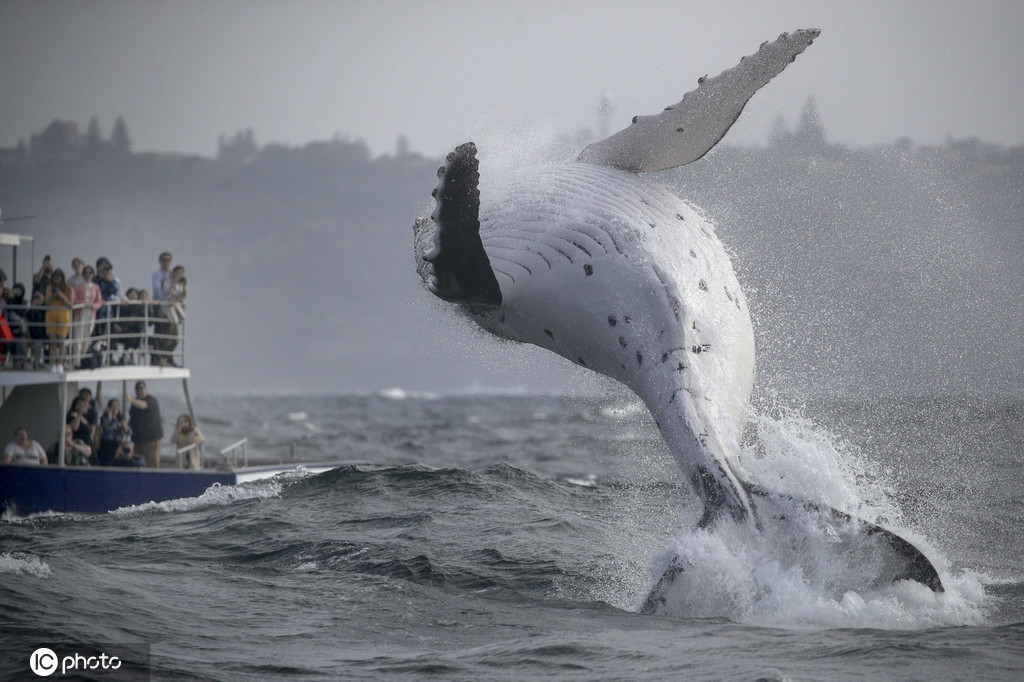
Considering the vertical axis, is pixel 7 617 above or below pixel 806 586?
below

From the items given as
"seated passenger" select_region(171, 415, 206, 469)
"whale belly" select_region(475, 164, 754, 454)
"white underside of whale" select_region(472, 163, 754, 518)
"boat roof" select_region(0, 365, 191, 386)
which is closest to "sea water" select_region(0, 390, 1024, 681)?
"white underside of whale" select_region(472, 163, 754, 518)

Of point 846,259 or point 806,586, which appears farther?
point 846,259

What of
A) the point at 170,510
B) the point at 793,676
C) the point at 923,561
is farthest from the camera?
the point at 170,510

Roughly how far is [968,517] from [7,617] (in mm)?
9686

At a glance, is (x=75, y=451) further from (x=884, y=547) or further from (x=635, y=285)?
(x=884, y=547)

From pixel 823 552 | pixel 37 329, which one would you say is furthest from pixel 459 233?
pixel 37 329

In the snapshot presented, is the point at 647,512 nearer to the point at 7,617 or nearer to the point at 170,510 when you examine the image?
the point at 170,510

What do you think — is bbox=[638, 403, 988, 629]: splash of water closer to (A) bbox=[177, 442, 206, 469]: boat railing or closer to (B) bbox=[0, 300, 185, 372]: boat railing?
(B) bbox=[0, 300, 185, 372]: boat railing

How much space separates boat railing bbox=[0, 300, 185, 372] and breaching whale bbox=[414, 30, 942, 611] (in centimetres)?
1067

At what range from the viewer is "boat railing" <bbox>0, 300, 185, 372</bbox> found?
17.3 meters

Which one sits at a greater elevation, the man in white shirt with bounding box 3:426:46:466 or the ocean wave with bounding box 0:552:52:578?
the man in white shirt with bounding box 3:426:46:466

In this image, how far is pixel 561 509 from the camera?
1198cm

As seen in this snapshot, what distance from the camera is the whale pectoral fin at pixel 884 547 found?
238 inches

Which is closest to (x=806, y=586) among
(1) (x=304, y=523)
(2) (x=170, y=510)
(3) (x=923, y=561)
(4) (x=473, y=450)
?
(3) (x=923, y=561)
